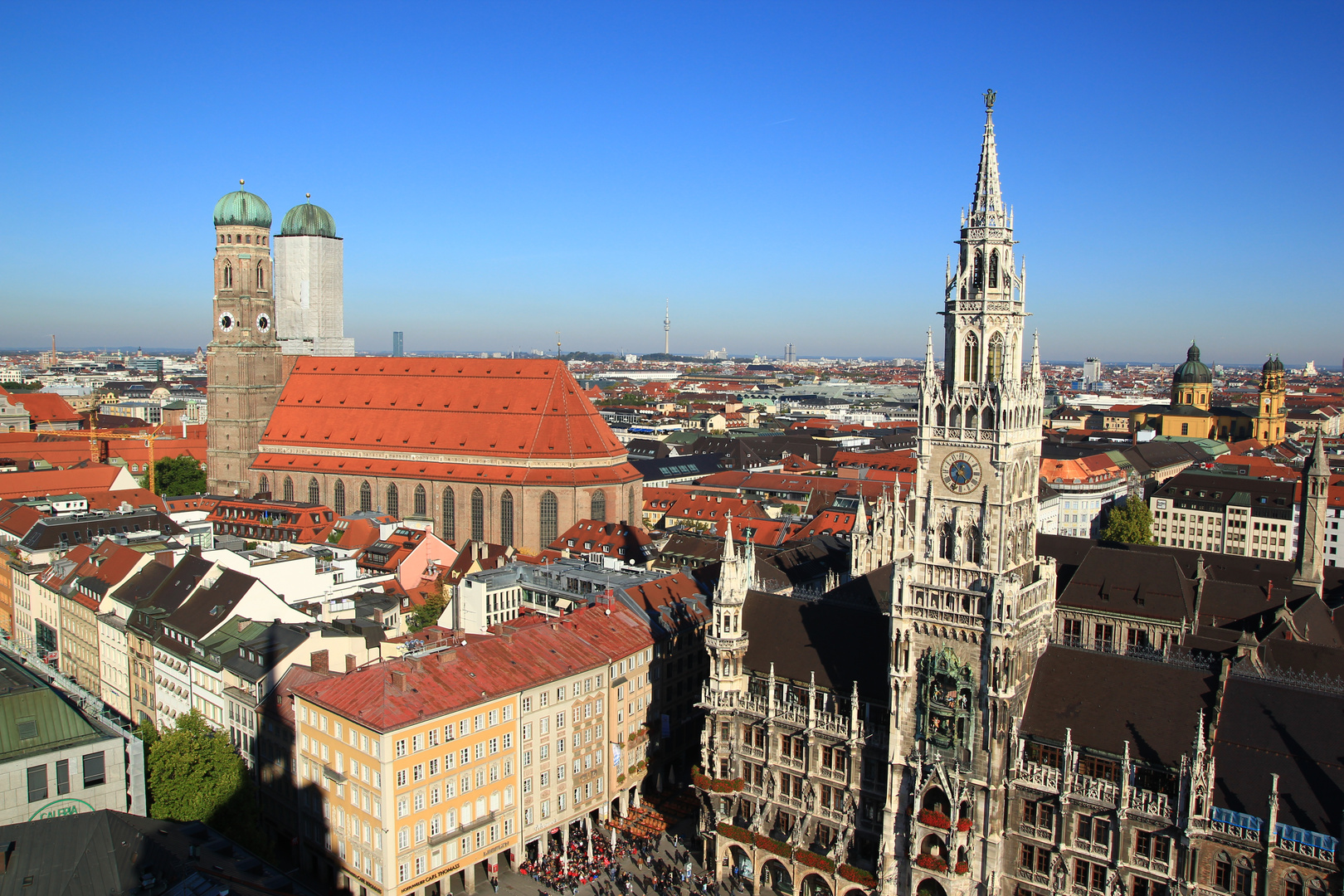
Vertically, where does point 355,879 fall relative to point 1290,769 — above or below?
below

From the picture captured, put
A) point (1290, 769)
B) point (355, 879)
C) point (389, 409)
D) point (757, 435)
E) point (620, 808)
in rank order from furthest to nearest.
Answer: point (757, 435) < point (389, 409) < point (620, 808) < point (355, 879) < point (1290, 769)

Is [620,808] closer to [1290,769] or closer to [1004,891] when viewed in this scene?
[1004,891]

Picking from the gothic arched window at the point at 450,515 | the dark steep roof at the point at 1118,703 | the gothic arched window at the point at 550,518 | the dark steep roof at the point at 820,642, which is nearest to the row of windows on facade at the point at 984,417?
the dark steep roof at the point at 1118,703

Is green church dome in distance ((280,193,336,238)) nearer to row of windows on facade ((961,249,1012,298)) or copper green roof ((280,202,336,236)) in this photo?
copper green roof ((280,202,336,236))

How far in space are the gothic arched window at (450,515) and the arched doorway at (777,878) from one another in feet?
236

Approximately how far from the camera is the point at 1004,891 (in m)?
47.3

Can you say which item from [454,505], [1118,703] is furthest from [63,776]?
[454,505]

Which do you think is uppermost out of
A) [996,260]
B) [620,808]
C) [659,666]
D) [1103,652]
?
[996,260]

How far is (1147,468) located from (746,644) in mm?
125387

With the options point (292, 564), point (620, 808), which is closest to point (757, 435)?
point (292, 564)

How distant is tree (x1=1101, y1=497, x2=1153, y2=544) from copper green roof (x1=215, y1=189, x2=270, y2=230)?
4026 inches

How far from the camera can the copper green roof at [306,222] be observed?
16325cm

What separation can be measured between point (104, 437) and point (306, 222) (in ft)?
164

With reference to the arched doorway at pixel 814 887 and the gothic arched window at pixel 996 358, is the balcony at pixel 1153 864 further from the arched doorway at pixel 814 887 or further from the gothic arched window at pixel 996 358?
the gothic arched window at pixel 996 358
